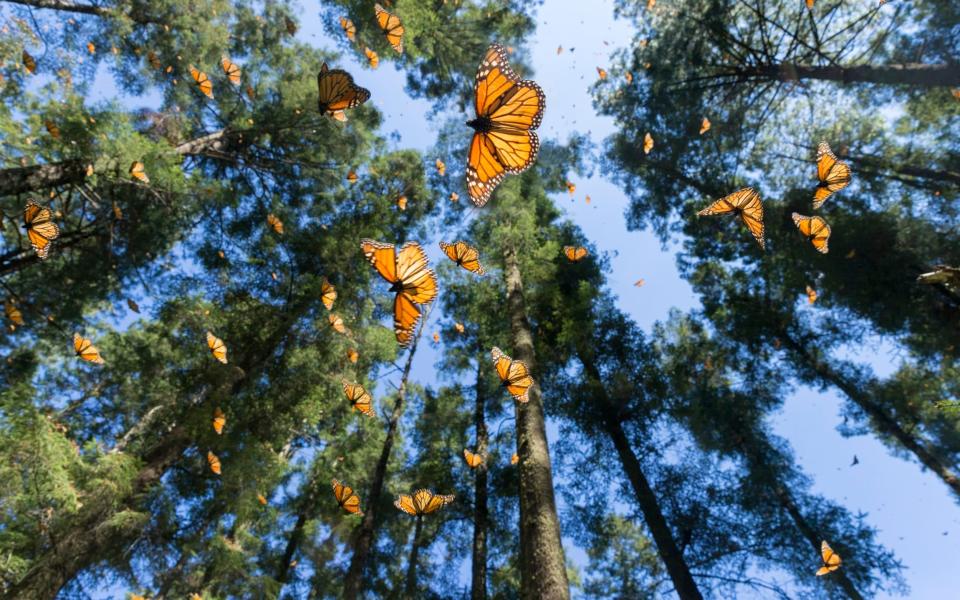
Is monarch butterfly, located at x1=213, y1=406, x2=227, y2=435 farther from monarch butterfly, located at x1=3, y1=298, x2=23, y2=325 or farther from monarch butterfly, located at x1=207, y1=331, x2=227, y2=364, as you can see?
monarch butterfly, located at x1=3, y1=298, x2=23, y2=325

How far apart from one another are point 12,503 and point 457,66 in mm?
12123

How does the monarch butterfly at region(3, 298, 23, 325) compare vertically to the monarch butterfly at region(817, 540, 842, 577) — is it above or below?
above

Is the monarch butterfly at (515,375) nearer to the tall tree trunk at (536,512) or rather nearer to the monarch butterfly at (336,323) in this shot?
the tall tree trunk at (536,512)

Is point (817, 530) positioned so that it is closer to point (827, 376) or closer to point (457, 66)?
point (827, 376)

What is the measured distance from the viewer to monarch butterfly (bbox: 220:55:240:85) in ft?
33.2

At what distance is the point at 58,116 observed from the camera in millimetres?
6016

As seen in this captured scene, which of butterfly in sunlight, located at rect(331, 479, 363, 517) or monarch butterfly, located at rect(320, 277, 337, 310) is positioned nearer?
monarch butterfly, located at rect(320, 277, 337, 310)

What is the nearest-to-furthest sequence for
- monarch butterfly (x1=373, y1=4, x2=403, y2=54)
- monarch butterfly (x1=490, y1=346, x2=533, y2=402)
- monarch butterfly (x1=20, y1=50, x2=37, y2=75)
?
monarch butterfly (x1=490, y1=346, x2=533, y2=402)
monarch butterfly (x1=373, y1=4, x2=403, y2=54)
monarch butterfly (x1=20, y1=50, x2=37, y2=75)

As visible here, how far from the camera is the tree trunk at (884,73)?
757 cm

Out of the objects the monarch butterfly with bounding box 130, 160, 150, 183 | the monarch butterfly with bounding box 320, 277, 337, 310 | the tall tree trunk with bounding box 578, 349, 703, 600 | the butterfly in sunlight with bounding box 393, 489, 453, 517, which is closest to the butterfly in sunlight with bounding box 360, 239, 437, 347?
the butterfly in sunlight with bounding box 393, 489, 453, 517

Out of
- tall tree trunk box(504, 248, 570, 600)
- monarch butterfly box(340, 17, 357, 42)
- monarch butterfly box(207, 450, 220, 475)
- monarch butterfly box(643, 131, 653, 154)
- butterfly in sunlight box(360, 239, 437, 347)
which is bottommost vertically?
tall tree trunk box(504, 248, 570, 600)

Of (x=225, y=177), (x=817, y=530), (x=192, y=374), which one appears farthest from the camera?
(x=225, y=177)

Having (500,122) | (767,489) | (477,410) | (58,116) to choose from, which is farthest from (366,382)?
(767,489)

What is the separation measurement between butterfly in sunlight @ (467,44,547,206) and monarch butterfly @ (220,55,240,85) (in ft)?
29.9
